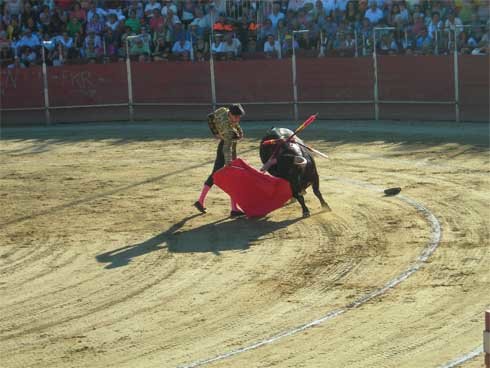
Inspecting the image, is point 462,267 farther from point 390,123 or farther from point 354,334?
point 390,123

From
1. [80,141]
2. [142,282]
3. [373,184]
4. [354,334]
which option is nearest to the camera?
[354,334]

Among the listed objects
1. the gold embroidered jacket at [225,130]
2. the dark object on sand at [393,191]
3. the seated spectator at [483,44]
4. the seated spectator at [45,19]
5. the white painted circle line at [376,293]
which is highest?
the seated spectator at [45,19]

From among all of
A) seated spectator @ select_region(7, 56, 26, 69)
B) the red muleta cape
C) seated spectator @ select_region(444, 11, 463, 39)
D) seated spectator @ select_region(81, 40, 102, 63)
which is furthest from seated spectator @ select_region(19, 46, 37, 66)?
the red muleta cape

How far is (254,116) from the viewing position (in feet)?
75.0

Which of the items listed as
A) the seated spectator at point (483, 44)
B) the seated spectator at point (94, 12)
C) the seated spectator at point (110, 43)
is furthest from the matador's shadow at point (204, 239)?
the seated spectator at point (94, 12)

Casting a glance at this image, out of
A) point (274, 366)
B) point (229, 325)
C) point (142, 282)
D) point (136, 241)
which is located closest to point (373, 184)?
point (136, 241)

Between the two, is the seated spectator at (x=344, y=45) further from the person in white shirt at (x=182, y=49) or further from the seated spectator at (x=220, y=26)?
the person in white shirt at (x=182, y=49)

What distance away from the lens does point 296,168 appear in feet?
41.8

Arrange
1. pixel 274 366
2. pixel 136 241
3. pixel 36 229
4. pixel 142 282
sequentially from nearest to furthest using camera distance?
pixel 274 366
pixel 142 282
pixel 136 241
pixel 36 229

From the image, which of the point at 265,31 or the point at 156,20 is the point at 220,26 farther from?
the point at 156,20

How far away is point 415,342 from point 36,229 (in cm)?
610

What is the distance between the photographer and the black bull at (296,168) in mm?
12708

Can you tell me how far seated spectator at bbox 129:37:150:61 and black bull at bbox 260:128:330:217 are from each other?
10.6 metres

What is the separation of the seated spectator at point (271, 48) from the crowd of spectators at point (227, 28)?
2 cm
